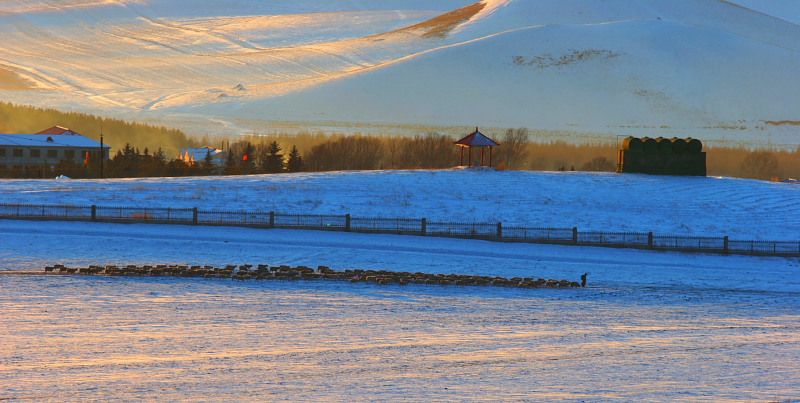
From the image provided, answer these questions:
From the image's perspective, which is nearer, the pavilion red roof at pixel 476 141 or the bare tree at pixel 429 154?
the pavilion red roof at pixel 476 141

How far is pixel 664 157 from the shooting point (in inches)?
2581

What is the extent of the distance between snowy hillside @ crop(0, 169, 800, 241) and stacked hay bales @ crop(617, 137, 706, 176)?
1.77 metres

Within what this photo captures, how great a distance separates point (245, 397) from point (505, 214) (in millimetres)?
34906

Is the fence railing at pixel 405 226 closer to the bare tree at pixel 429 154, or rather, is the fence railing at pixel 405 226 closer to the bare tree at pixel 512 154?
the bare tree at pixel 429 154

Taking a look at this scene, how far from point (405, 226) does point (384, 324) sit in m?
21.2

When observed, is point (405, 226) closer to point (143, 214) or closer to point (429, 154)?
point (143, 214)

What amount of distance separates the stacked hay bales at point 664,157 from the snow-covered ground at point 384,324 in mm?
17287

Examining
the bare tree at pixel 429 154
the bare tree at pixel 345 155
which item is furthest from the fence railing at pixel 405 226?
the bare tree at pixel 429 154

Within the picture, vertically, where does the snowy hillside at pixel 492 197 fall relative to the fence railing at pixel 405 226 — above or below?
above

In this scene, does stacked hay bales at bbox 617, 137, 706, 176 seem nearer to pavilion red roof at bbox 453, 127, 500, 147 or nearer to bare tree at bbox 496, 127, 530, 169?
pavilion red roof at bbox 453, 127, 500, 147

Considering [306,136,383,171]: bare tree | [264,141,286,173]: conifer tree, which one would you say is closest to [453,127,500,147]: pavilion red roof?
[264,141,286,173]: conifer tree

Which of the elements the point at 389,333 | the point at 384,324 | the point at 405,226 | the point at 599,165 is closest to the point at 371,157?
the point at 599,165

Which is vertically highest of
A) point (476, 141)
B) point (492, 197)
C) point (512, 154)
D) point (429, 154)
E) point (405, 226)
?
point (512, 154)

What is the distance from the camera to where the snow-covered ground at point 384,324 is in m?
17.6
